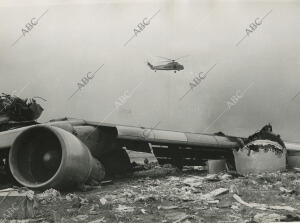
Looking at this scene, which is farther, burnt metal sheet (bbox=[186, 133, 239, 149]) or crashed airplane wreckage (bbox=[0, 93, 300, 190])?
burnt metal sheet (bbox=[186, 133, 239, 149])

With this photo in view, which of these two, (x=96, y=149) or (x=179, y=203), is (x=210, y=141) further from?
(x=179, y=203)

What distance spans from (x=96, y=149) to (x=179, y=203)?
3561 mm

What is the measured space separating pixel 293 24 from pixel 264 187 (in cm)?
314

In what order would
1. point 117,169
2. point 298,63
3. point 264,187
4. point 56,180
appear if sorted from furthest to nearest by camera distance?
1. point 117,169
2. point 298,63
3. point 264,187
4. point 56,180

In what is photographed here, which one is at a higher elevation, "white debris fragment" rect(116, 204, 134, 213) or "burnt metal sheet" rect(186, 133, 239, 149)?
"burnt metal sheet" rect(186, 133, 239, 149)

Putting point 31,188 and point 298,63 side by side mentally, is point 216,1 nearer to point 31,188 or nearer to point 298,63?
point 298,63

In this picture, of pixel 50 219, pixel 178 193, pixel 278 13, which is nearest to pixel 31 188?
pixel 50 219

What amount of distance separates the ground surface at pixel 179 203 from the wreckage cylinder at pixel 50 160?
28 centimetres

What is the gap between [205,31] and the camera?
27.4 feet

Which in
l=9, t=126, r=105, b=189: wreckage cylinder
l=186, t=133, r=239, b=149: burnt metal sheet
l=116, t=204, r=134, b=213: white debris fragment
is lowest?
l=116, t=204, r=134, b=213: white debris fragment

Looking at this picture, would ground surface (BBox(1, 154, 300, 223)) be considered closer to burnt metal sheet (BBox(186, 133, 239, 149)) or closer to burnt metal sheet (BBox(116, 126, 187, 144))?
burnt metal sheet (BBox(116, 126, 187, 144))

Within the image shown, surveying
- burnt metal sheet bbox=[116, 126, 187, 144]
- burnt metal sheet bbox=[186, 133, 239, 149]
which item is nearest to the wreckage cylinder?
burnt metal sheet bbox=[116, 126, 187, 144]

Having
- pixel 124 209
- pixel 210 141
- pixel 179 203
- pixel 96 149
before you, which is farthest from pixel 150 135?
pixel 124 209

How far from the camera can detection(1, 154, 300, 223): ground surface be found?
536 centimetres
